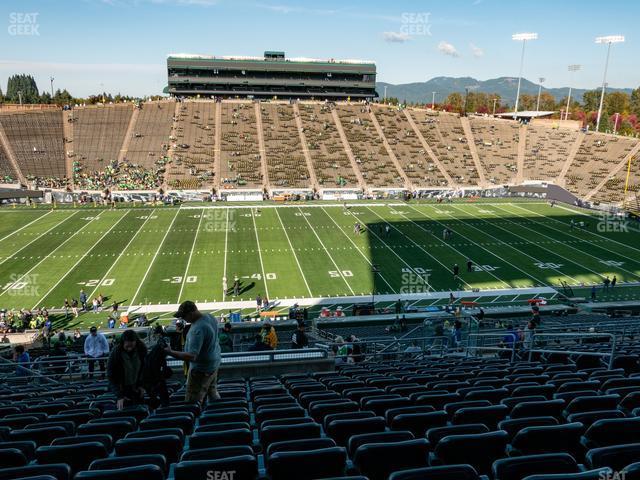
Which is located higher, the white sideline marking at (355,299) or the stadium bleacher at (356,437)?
the stadium bleacher at (356,437)

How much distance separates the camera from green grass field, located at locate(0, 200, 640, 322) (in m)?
30.2

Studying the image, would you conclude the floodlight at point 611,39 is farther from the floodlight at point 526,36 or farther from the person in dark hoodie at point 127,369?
the person in dark hoodie at point 127,369

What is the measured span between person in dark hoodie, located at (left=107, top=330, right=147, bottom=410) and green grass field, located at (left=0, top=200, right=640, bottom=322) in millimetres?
21605

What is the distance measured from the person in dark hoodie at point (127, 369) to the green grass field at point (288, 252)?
21605 millimetres

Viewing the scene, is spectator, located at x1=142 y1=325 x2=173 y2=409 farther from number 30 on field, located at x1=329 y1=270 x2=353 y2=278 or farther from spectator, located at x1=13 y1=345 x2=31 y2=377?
number 30 on field, located at x1=329 y1=270 x2=353 y2=278

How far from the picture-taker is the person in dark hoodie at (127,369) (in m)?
6.23

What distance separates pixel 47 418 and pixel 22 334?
20.7 m

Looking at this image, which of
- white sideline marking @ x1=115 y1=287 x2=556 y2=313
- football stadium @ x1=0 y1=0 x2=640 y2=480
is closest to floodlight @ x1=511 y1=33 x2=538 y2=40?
football stadium @ x1=0 y1=0 x2=640 y2=480

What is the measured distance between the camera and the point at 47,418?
5922 millimetres

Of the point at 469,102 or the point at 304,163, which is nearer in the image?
the point at 304,163

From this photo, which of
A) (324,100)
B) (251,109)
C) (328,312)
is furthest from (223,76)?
(328,312)

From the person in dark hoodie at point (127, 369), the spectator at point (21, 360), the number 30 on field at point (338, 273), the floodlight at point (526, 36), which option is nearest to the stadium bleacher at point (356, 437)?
the person in dark hoodie at point (127, 369)

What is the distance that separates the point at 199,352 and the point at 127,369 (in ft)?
3.07

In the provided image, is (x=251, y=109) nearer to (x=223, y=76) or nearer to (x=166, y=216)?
(x=223, y=76)
